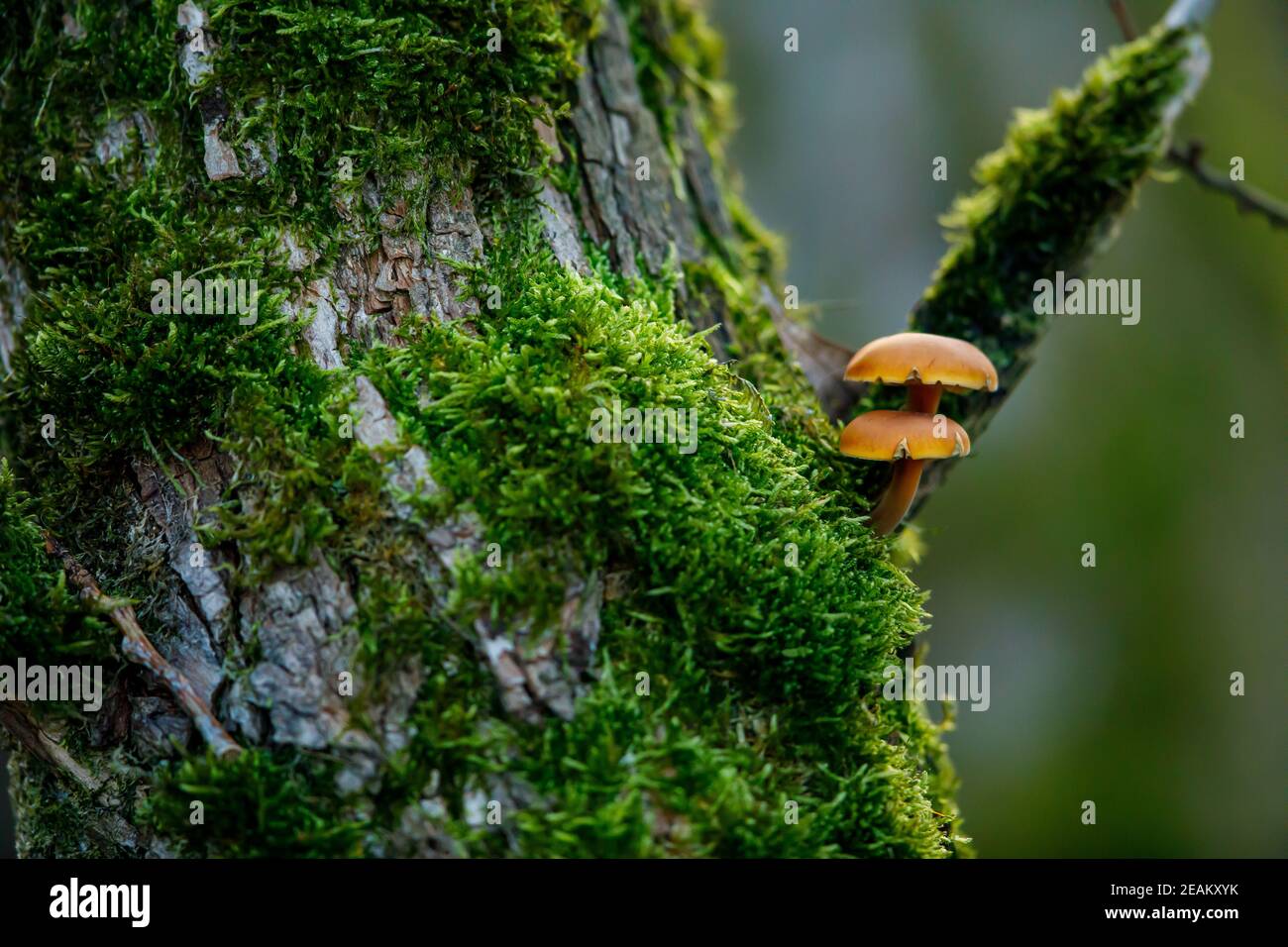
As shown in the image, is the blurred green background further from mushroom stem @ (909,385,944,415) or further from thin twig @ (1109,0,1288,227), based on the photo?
mushroom stem @ (909,385,944,415)

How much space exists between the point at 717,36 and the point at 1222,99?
576 centimetres

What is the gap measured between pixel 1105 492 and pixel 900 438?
5.89m

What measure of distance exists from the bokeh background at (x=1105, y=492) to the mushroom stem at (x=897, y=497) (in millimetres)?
4903

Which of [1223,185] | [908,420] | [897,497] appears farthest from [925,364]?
[1223,185]

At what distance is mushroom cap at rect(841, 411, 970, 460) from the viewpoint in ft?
6.92

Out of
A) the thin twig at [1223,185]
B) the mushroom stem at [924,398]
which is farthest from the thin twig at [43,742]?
the thin twig at [1223,185]

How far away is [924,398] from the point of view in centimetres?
228

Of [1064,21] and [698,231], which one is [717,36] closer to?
[698,231]

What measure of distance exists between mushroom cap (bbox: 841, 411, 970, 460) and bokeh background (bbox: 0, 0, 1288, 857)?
Answer: 4.93 meters

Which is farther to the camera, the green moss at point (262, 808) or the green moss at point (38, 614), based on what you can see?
the green moss at point (38, 614)

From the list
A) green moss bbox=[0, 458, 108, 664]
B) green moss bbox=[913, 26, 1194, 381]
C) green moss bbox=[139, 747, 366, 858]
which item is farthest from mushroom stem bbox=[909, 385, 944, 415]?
green moss bbox=[0, 458, 108, 664]

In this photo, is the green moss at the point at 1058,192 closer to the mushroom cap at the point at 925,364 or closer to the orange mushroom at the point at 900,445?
the mushroom cap at the point at 925,364

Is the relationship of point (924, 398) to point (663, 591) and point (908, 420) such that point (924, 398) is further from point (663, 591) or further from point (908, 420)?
point (663, 591)

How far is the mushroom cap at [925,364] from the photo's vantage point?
7.00 feet
